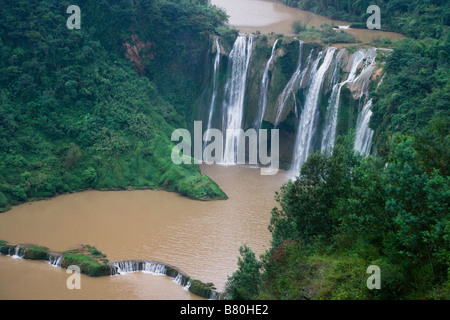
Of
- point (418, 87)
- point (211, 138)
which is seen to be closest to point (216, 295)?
point (418, 87)

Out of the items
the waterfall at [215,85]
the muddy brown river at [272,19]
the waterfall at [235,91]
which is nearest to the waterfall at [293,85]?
the waterfall at [235,91]

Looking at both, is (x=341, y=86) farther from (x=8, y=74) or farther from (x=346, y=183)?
(x=8, y=74)

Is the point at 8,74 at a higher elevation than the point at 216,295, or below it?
higher

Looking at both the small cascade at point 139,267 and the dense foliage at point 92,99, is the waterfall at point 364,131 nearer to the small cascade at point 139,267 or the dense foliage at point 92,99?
the dense foliage at point 92,99

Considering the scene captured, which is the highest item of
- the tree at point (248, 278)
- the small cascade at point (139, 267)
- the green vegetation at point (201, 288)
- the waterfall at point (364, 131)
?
the waterfall at point (364, 131)
